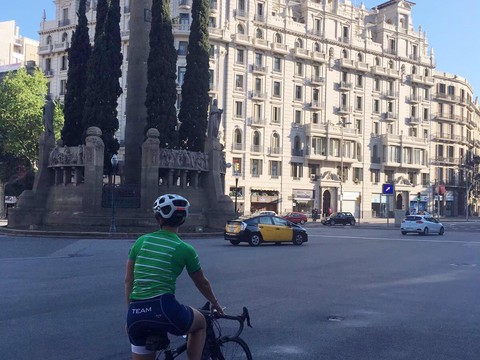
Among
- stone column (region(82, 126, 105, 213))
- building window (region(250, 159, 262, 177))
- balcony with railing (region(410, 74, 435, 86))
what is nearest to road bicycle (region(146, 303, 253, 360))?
stone column (region(82, 126, 105, 213))

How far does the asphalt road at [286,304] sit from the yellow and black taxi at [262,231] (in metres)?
5.20

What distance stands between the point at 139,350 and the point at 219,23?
58.8 meters

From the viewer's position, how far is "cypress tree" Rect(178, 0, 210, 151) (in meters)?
33.0

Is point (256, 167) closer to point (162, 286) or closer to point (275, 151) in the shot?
point (275, 151)

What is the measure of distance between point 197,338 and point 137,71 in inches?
1138

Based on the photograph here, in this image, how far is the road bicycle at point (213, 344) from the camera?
393 centimetres

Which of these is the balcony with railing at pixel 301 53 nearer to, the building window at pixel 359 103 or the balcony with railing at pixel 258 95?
the balcony with railing at pixel 258 95

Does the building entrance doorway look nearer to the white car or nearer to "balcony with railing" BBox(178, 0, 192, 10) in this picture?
"balcony with railing" BBox(178, 0, 192, 10)

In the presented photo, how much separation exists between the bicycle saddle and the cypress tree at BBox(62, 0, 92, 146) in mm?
29747

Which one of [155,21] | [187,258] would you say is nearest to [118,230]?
[155,21]

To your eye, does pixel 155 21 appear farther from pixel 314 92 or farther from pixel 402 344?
pixel 314 92

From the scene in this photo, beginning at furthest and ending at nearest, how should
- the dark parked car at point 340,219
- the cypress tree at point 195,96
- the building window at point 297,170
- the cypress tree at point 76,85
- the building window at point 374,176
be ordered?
1. the building window at point 374,176
2. the building window at point 297,170
3. the dark parked car at point 340,219
4. the cypress tree at point 195,96
5. the cypress tree at point 76,85

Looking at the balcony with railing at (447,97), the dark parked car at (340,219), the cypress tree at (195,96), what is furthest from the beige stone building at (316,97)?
the cypress tree at (195,96)

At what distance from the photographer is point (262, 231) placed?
77.8 ft
